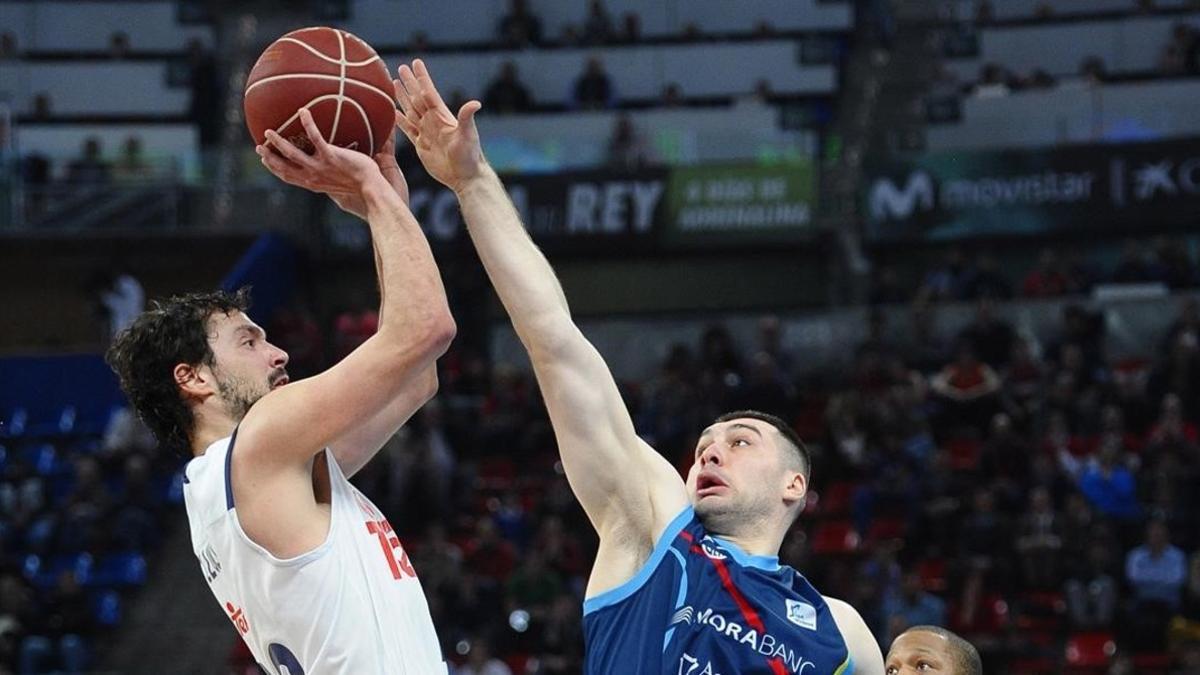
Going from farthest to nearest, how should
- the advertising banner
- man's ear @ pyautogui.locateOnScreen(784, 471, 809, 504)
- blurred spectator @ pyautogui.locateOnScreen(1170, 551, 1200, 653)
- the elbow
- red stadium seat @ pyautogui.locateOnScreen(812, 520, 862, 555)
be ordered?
the advertising banner < red stadium seat @ pyautogui.locateOnScreen(812, 520, 862, 555) < blurred spectator @ pyautogui.locateOnScreen(1170, 551, 1200, 653) < man's ear @ pyautogui.locateOnScreen(784, 471, 809, 504) < the elbow

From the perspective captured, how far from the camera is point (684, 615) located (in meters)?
4.60

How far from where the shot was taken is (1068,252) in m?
20.5

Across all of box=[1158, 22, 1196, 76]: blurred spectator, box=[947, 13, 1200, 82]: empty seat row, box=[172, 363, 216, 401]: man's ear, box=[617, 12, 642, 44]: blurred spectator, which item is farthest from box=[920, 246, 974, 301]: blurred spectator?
box=[172, 363, 216, 401]: man's ear

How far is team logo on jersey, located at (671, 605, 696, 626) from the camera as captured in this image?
4.60 metres

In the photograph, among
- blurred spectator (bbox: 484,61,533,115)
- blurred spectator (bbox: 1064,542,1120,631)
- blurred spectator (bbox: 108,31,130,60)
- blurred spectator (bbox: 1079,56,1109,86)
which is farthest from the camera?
blurred spectator (bbox: 108,31,130,60)

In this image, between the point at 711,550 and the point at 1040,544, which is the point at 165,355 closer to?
the point at 711,550

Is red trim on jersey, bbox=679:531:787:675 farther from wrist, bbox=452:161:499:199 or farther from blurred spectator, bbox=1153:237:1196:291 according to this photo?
blurred spectator, bbox=1153:237:1196:291

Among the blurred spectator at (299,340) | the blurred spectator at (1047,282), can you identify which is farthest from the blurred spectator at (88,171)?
the blurred spectator at (1047,282)

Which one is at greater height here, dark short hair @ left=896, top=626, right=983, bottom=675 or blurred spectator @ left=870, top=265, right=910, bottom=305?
dark short hair @ left=896, top=626, right=983, bottom=675

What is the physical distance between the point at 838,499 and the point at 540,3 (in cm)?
1224

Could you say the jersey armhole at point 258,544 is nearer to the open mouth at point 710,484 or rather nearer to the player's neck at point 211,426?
the player's neck at point 211,426

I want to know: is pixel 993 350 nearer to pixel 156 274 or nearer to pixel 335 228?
pixel 335 228

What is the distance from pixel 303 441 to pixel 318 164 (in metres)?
0.74

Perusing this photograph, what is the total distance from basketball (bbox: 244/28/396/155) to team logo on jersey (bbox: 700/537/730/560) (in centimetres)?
135
